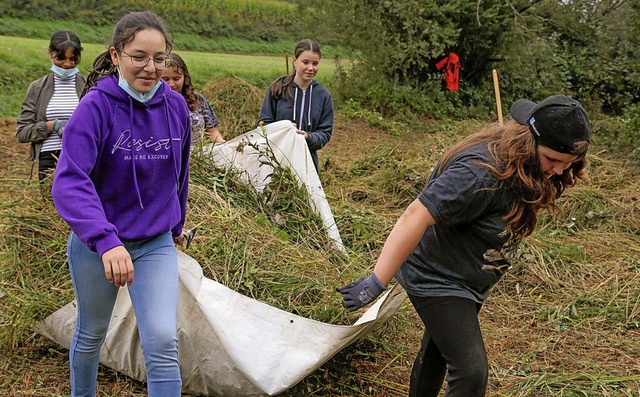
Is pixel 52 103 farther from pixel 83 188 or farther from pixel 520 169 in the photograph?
pixel 520 169

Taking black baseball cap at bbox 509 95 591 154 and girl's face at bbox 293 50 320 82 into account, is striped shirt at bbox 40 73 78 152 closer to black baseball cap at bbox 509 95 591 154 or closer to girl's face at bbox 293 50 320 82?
girl's face at bbox 293 50 320 82

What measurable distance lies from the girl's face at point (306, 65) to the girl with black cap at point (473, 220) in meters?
2.30

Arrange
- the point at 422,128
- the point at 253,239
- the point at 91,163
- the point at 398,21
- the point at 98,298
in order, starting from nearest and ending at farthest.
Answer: the point at 91,163 → the point at 98,298 → the point at 253,239 → the point at 422,128 → the point at 398,21

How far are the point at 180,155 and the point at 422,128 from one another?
9478mm

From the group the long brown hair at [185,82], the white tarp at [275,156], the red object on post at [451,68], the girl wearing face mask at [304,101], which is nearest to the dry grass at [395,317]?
the white tarp at [275,156]

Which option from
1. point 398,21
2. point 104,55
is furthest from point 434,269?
point 398,21

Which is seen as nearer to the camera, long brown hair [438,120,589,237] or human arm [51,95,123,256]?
human arm [51,95,123,256]

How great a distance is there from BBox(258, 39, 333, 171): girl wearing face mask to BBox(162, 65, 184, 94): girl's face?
2.22 ft

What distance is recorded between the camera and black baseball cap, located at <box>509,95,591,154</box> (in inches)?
92.2

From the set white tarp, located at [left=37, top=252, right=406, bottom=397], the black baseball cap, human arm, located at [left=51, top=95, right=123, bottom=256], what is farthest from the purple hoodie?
the black baseball cap

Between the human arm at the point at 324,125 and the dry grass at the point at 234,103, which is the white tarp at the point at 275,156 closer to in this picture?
the human arm at the point at 324,125

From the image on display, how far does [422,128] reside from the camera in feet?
38.8

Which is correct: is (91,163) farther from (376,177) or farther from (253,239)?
(376,177)

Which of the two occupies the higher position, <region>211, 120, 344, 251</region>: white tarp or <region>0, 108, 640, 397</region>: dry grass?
<region>211, 120, 344, 251</region>: white tarp
